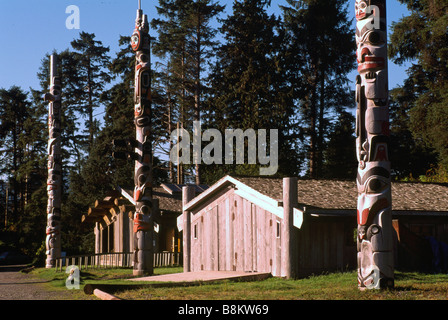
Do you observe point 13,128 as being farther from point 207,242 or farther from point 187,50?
point 207,242

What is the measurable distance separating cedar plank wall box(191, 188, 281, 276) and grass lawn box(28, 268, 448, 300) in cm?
199

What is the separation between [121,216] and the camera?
35062 millimetres

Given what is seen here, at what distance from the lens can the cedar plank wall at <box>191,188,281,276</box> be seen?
866 inches

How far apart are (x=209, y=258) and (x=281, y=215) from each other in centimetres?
525

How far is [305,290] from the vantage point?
1593cm

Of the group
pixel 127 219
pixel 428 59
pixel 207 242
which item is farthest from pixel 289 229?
pixel 428 59

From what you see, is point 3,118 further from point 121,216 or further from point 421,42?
point 421,42

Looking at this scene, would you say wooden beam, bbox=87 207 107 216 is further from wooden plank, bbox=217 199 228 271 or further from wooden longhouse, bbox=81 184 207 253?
wooden plank, bbox=217 199 228 271

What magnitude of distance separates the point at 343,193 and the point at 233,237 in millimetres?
4623

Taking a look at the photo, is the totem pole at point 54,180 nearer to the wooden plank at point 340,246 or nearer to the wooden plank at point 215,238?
the wooden plank at point 215,238

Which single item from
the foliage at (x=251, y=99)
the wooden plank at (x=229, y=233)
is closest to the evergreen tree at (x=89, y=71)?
the foliage at (x=251, y=99)

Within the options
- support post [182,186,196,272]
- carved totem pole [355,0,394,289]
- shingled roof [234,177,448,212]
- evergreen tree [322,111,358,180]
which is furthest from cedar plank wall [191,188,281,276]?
evergreen tree [322,111,358,180]

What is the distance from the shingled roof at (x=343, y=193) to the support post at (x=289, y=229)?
0.98 m
